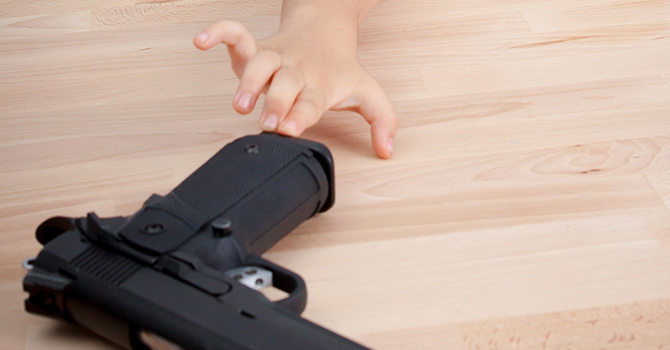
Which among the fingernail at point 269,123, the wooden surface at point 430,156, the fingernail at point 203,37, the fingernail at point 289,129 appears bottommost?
the wooden surface at point 430,156

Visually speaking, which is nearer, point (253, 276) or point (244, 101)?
point (253, 276)

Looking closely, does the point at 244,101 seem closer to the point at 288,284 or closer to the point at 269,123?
the point at 269,123

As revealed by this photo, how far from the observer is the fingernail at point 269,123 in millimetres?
770

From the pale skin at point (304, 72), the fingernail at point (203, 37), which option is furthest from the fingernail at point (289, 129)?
the fingernail at point (203, 37)

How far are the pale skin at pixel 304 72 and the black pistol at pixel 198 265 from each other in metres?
0.09

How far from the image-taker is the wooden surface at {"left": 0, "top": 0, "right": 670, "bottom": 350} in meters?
0.66

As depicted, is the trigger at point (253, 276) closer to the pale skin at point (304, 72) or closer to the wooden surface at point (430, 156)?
the wooden surface at point (430, 156)

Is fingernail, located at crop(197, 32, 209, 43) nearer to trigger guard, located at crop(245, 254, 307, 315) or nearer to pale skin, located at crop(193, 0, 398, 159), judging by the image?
pale skin, located at crop(193, 0, 398, 159)

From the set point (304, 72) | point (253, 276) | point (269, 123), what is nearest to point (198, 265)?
point (253, 276)

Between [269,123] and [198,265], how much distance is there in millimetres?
228

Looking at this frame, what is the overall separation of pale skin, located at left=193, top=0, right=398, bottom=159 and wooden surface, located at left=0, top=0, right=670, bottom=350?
4cm

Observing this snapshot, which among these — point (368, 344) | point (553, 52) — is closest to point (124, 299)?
point (368, 344)

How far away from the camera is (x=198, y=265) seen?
59cm

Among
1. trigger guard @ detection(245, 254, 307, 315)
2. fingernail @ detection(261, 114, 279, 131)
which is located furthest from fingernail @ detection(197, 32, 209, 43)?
trigger guard @ detection(245, 254, 307, 315)
